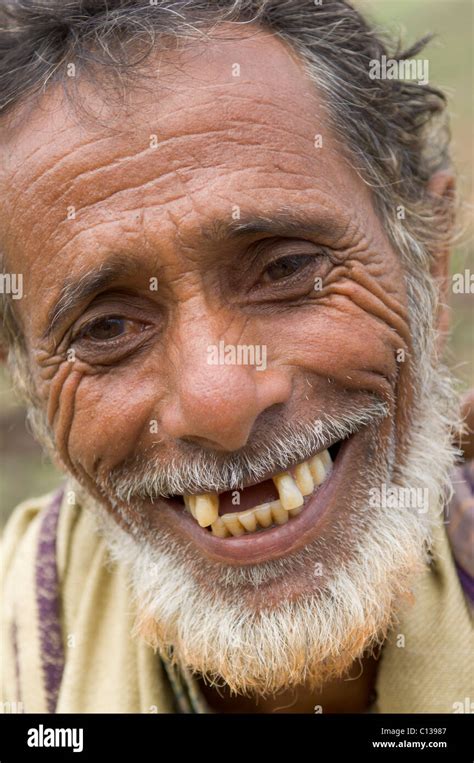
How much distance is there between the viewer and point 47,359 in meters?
2.93

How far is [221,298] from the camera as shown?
2602 millimetres

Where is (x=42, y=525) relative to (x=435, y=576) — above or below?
above

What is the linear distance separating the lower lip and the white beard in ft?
0.10

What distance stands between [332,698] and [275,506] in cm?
90

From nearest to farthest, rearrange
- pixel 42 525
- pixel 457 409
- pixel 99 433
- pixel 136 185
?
pixel 136 185
pixel 99 433
pixel 457 409
pixel 42 525

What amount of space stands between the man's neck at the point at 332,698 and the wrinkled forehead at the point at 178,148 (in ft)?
5.38

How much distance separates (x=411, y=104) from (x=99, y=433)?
1.73m

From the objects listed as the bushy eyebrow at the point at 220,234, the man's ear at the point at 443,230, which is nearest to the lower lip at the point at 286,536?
the bushy eyebrow at the point at 220,234

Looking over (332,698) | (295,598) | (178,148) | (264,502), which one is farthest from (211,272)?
(332,698)

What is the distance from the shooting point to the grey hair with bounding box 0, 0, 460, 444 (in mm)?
2717

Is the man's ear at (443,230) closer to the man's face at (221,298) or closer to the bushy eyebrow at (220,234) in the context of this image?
the man's face at (221,298)

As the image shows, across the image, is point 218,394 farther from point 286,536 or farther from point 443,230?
point 443,230
